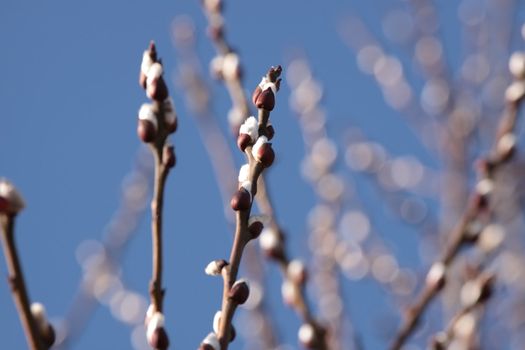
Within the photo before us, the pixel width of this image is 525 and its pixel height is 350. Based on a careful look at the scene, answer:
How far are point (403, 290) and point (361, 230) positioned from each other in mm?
456

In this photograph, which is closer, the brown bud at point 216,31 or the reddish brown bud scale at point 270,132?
the reddish brown bud scale at point 270,132

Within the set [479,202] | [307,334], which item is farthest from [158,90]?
[479,202]

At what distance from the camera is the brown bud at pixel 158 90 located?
4.09 feet

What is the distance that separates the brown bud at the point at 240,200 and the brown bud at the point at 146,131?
0.18 meters

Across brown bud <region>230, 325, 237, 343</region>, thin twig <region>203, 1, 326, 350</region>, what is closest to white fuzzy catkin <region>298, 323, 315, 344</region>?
thin twig <region>203, 1, 326, 350</region>

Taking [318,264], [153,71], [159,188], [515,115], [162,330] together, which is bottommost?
[162,330]

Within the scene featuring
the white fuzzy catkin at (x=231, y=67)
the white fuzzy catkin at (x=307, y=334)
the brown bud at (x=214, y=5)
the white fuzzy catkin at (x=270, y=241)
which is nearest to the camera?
the white fuzzy catkin at (x=307, y=334)

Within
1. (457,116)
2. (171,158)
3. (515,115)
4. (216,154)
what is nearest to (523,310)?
(457,116)

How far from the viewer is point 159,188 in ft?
4.02

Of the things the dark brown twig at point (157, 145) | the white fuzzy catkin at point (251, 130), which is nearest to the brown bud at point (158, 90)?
the dark brown twig at point (157, 145)

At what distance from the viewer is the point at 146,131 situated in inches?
→ 49.1

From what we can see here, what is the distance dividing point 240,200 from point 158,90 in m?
0.23

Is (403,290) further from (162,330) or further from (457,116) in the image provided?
(162,330)

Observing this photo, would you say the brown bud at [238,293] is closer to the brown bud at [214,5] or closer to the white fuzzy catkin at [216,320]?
the white fuzzy catkin at [216,320]
